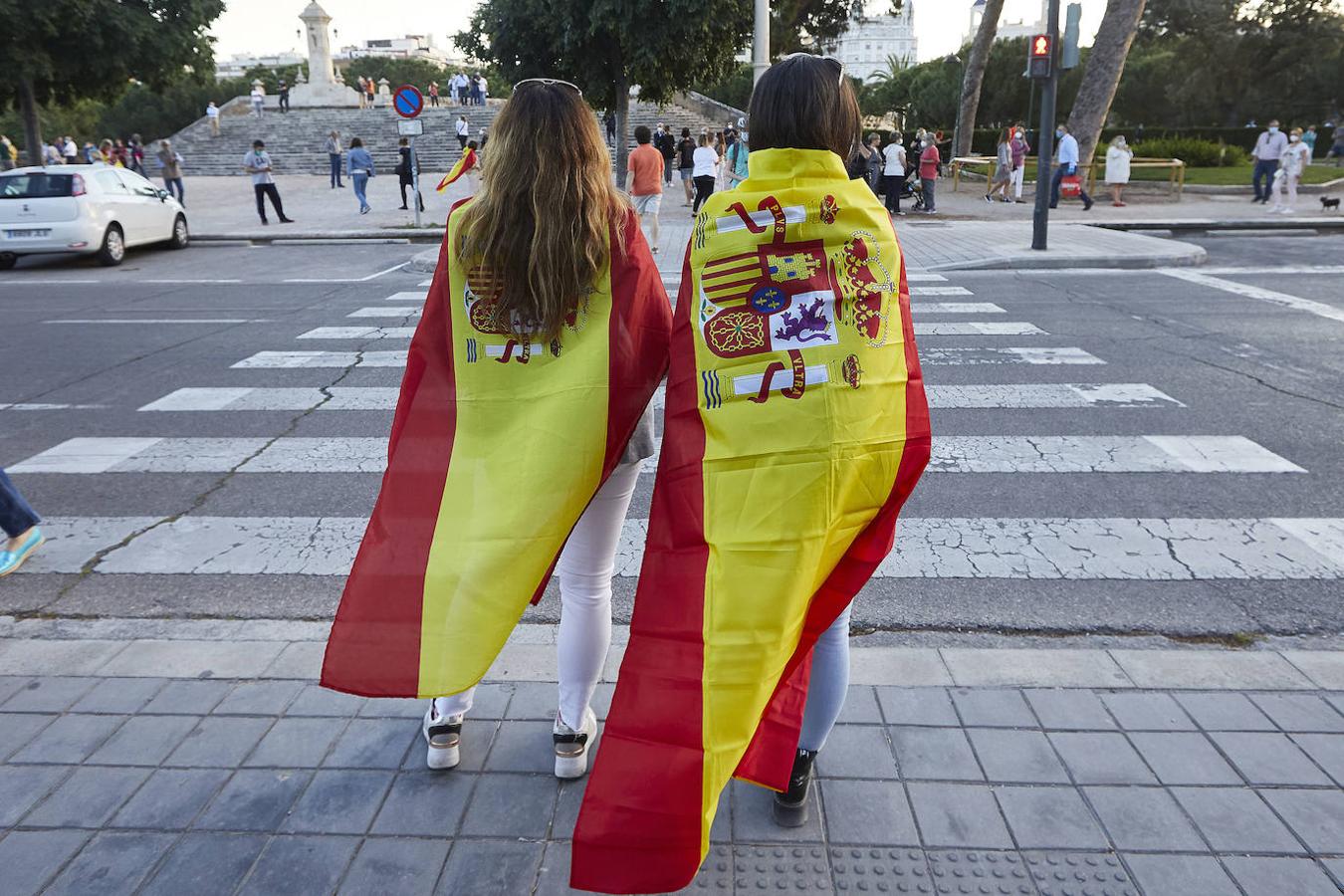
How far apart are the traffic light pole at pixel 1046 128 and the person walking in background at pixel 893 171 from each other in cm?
576

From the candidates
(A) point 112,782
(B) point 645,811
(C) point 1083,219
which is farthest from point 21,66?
(B) point 645,811

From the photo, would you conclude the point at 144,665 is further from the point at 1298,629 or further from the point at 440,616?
the point at 1298,629

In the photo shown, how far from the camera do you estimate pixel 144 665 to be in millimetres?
3510

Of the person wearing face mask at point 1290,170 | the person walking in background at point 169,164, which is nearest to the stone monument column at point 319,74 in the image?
the person walking in background at point 169,164

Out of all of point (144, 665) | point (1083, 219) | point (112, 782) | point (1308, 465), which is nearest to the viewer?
point (112, 782)

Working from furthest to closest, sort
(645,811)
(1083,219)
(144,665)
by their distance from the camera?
(1083,219) < (144,665) < (645,811)

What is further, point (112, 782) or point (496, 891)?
point (112, 782)

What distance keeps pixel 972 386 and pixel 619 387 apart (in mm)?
5364

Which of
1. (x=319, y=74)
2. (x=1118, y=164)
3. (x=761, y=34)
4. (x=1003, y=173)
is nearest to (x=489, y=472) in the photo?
(x=761, y=34)

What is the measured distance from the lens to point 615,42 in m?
24.6

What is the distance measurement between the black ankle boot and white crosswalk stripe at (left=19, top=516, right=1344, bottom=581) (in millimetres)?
A: 1778

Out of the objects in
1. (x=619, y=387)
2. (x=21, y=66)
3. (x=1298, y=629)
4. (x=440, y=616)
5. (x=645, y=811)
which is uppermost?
(x=21, y=66)

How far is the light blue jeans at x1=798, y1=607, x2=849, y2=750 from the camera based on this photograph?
257 cm

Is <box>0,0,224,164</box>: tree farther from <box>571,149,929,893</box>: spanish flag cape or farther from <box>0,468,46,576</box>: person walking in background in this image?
<box>571,149,929,893</box>: spanish flag cape
